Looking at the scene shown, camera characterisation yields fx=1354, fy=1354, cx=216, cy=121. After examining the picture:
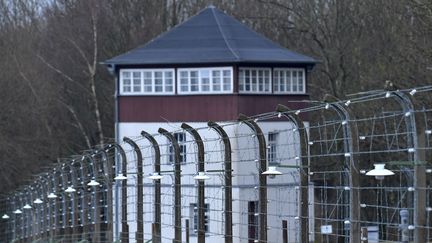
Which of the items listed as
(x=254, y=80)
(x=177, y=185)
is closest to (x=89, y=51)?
(x=254, y=80)

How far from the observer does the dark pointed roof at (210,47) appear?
163 feet

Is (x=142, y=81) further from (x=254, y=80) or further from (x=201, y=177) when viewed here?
(x=201, y=177)

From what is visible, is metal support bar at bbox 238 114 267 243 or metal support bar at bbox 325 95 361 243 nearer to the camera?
metal support bar at bbox 325 95 361 243

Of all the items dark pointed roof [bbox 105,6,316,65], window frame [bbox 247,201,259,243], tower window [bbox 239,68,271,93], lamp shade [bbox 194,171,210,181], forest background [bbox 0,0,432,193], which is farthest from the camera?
forest background [bbox 0,0,432,193]

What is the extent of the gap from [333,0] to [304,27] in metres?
1.58

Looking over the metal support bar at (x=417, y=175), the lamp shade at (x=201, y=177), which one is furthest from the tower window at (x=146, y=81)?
the metal support bar at (x=417, y=175)

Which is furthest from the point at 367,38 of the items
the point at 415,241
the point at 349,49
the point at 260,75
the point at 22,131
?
the point at 415,241

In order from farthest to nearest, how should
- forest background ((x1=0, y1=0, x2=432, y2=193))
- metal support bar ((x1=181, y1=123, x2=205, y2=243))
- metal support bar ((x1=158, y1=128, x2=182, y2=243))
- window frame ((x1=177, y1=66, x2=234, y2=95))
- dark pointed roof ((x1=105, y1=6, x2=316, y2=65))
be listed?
forest background ((x1=0, y1=0, x2=432, y2=193)), dark pointed roof ((x1=105, y1=6, x2=316, y2=65)), window frame ((x1=177, y1=66, x2=234, y2=95)), metal support bar ((x1=158, y1=128, x2=182, y2=243)), metal support bar ((x1=181, y1=123, x2=205, y2=243))

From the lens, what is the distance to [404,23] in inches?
1503

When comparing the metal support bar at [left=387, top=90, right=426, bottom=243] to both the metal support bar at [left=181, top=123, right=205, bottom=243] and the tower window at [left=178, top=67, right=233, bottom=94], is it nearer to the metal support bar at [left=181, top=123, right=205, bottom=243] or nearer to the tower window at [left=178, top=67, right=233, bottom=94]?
the metal support bar at [left=181, top=123, right=205, bottom=243]

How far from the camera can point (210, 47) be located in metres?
50.8

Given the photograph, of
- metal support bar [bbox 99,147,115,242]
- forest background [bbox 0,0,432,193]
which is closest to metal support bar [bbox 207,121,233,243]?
metal support bar [bbox 99,147,115,242]

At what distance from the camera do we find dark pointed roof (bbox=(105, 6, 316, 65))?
1953 inches

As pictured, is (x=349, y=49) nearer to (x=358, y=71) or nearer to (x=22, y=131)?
(x=358, y=71)
